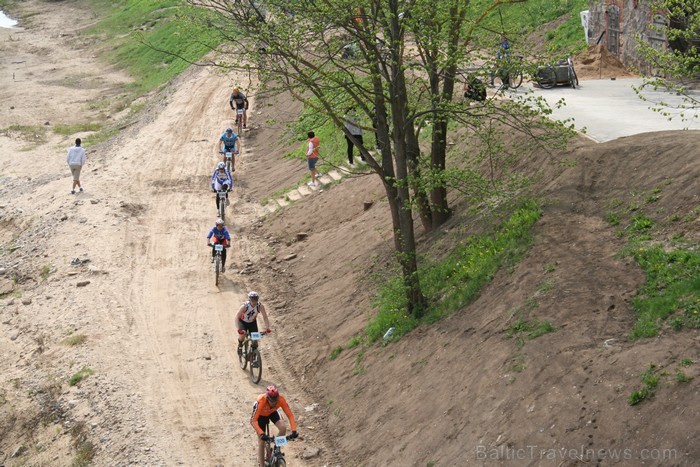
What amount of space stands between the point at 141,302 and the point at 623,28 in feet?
67.9

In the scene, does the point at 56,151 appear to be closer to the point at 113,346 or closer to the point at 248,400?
the point at 113,346

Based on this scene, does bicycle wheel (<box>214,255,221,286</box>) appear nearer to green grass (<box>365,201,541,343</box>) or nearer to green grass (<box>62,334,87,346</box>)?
green grass (<box>62,334,87,346</box>)

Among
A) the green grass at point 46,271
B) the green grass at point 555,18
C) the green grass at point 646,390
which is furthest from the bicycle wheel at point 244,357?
the green grass at point 555,18

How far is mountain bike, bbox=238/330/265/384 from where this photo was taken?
1708 cm

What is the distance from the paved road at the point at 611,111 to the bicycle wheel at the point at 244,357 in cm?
878

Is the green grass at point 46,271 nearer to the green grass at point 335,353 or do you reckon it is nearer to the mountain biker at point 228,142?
the mountain biker at point 228,142

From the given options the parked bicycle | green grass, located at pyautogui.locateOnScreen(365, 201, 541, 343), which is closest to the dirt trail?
green grass, located at pyautogui.locateOnScreen(365, 201, 541, 343)

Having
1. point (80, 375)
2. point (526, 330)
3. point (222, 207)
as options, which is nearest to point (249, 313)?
point (80, 375)

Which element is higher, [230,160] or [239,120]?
[239,120]

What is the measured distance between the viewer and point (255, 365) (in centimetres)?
1720

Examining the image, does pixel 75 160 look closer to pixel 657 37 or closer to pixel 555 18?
pixel 657 37

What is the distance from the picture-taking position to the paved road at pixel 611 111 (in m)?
20.8

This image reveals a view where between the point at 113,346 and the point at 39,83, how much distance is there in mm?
44146

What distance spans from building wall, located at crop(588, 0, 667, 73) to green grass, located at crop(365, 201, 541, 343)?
14615mm
